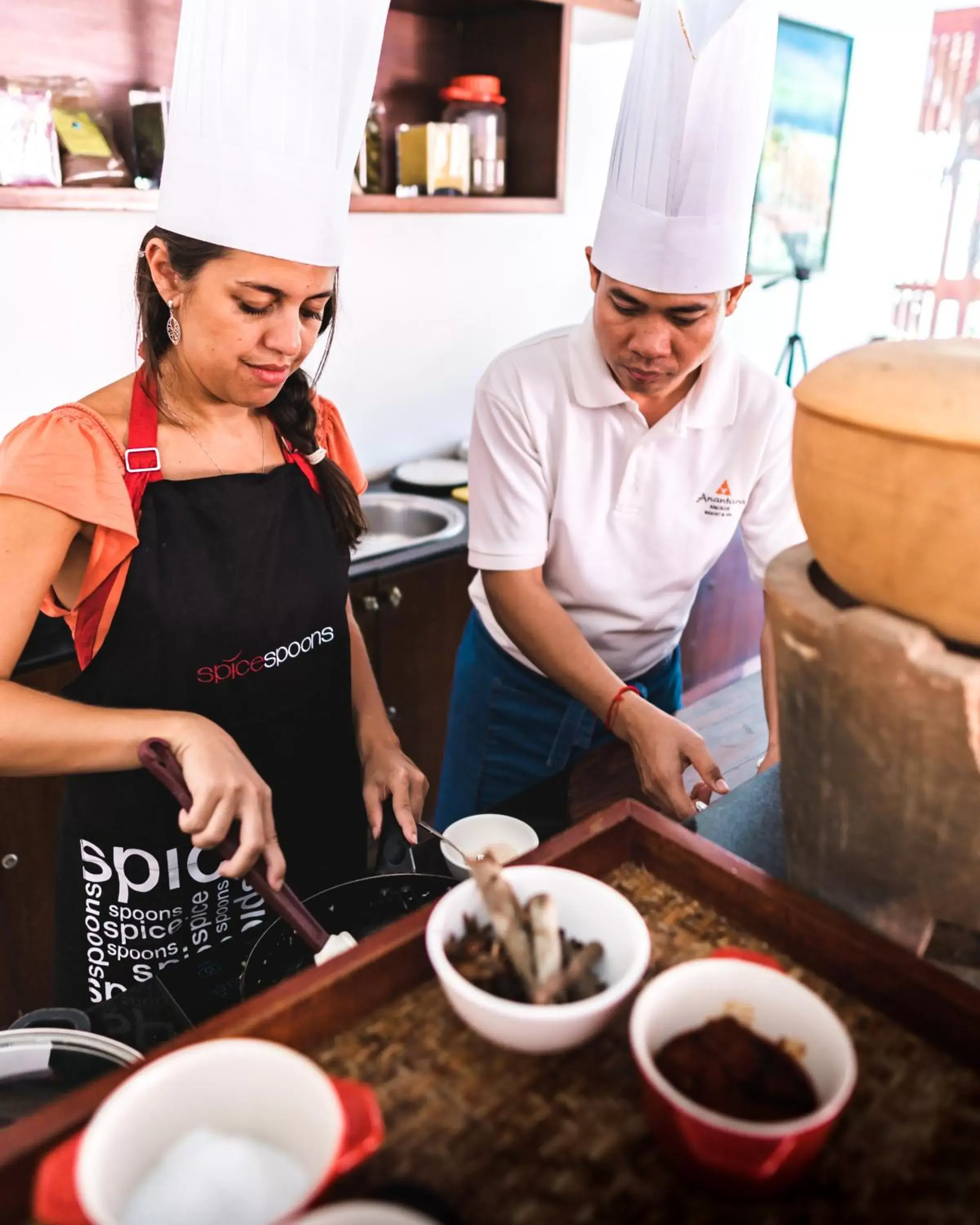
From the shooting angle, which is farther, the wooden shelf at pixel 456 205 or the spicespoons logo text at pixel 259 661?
the wooden shelf at pixel 456 205

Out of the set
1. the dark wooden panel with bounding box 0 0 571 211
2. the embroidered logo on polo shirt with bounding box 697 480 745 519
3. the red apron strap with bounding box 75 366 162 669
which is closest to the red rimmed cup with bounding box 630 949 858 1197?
the red apron strap with bounding box 75 366 162 669

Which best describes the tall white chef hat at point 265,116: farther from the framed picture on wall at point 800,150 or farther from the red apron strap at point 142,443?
the framed picture on wall at point 800,150

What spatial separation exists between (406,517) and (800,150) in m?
2.62

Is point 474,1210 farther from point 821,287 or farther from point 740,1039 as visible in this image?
point 821,287

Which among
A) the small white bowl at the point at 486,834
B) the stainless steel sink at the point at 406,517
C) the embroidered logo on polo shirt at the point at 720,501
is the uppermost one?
the embroidered logo on polo shirt at the point at 720,501

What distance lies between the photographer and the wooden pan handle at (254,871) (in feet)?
2.84

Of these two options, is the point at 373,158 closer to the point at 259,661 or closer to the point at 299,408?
the point at 299,408

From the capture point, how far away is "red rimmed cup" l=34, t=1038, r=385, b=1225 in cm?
53

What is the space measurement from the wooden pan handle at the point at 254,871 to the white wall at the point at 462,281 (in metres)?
1.55

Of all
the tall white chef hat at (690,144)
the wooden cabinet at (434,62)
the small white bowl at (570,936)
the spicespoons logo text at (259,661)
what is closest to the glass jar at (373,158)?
the wooden cabinet at (434,62)

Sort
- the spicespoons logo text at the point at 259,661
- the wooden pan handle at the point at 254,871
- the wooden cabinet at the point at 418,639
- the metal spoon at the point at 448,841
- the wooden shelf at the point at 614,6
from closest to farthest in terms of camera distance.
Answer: the wooden pan handle at the point at 254,871 → the metal spoon at the point at 448,841 → the spicespoons logo text at the point at 259,661 → the wooden cabinet at the point at 418,639 → the wooden shelf at the point at 614,6

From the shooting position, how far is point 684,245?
145 centimetres

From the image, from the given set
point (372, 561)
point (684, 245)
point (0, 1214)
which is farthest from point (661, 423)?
point (0, 1214)

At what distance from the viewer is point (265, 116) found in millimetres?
1218
